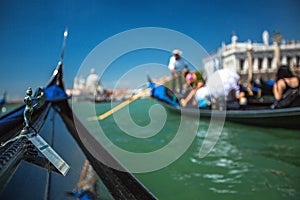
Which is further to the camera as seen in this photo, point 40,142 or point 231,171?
point 231,171

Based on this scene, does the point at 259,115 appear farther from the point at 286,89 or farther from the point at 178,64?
the point at 178,64

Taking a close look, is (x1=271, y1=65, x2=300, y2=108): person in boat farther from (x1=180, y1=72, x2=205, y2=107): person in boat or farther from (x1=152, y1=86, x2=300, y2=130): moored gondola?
(x1=180, y1=72, x2=205, y2=107): person in boat

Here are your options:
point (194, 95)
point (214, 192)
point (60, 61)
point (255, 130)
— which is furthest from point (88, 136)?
point (194, 95)

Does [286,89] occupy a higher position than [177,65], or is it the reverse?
[177,65]

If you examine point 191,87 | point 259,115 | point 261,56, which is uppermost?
point 261,56

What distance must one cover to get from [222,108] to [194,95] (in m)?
0.74

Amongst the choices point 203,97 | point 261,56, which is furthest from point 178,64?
point 261,56

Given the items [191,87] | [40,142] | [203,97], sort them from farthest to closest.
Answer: [191,87] → [203,97] → [40,142]

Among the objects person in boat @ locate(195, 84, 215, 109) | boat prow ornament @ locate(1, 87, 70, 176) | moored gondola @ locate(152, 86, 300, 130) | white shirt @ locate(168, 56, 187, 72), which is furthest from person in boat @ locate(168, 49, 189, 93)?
boat prow ornament @ locate(1, 87, 70, 176)

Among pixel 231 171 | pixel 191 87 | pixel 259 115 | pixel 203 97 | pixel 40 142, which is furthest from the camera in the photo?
pixel 191 87

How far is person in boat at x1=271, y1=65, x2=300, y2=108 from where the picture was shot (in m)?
2.47

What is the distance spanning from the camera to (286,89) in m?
2.72

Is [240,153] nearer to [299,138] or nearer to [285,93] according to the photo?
[299,138]

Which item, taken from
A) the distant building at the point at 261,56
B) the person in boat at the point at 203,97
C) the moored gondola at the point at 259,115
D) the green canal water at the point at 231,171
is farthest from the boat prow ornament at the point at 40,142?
the distant building at the point at 261,56
